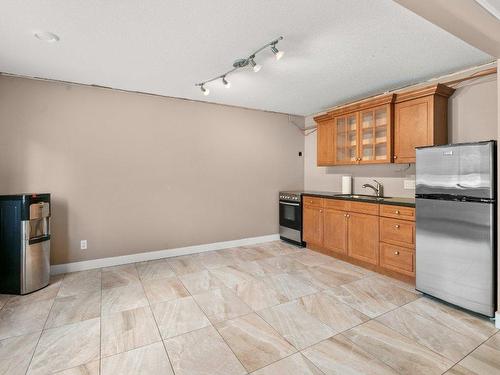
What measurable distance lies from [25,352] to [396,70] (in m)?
4.32

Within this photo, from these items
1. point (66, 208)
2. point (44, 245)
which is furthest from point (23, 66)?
point (44, 245)

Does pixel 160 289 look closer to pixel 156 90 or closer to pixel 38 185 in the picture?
pixel 38 185

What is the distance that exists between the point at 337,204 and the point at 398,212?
3.06ft

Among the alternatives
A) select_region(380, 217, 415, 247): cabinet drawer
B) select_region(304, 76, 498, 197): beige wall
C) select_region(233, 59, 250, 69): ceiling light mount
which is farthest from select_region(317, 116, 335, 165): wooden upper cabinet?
select_region(233, 59, 250, 69): ceiling light mount

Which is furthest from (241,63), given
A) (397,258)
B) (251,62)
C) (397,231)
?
(397,258)

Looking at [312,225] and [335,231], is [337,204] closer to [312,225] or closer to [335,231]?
[335,231]

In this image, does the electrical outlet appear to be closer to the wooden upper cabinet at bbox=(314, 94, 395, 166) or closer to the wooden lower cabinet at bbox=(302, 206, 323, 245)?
the wooden upper cabinet at bbox=(314, 94, 395, 166)

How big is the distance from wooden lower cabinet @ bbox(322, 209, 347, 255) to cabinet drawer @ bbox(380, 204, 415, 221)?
0.61 metres

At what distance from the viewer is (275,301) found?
105 inches

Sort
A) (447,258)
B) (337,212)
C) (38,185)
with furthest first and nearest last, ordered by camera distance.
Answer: (337,212), (38,185), (447,258)

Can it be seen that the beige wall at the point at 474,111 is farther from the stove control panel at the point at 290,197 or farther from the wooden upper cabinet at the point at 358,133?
the stove control panel at the point at 290,197

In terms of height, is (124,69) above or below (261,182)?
above

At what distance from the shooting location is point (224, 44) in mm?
2484

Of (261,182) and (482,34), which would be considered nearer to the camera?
(482,34)
